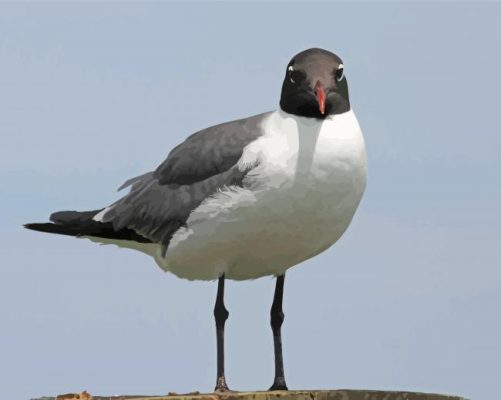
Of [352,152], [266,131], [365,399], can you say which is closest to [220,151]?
[266,131]

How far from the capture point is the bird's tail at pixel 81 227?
42.3 feet

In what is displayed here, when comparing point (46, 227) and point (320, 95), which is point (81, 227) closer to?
point (46, 227)

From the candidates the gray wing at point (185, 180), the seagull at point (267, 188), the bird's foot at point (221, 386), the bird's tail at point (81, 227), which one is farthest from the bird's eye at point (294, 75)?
the bird's foot at point (221, 386)

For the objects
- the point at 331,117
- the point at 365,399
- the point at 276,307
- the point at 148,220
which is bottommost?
the point at 365,399

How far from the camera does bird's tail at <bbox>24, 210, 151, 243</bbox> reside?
42.3ft

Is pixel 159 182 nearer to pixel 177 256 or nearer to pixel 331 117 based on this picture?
pixel 177 256

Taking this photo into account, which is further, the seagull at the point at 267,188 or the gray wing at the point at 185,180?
the gray wing at the point at 185,180

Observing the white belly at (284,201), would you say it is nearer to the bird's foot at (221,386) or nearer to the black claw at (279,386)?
the bird's foot at (221,386)

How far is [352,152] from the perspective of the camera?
1178cm

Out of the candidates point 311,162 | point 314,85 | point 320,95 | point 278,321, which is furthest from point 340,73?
point 278,321

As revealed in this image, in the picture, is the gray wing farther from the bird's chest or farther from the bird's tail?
the bird's chest

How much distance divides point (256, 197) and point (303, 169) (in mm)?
497

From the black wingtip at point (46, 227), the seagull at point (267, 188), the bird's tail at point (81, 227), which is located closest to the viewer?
the seagull at point (267, 188)

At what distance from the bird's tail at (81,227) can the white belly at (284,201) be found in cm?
97
